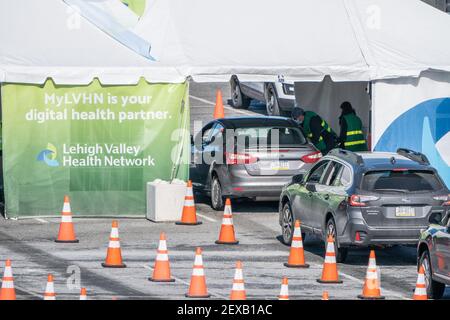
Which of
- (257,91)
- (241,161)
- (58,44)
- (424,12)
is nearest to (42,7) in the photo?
(58,44)

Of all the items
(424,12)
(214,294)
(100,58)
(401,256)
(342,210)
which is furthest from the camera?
(424,12)

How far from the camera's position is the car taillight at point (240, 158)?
84.4 feet

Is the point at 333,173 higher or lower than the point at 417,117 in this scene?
lower

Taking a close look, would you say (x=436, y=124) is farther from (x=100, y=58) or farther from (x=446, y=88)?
(x=100, y=58)

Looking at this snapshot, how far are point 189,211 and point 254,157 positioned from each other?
1.82m

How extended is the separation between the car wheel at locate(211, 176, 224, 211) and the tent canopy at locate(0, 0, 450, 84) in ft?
Result: 6.59

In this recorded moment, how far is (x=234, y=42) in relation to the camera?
86.0 feet

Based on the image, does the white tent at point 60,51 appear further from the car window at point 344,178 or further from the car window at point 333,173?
the car window at point 344,178

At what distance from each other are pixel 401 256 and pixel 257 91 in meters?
18.8

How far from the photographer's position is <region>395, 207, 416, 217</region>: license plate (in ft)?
65.4

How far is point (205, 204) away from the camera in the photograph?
27844 millimetres

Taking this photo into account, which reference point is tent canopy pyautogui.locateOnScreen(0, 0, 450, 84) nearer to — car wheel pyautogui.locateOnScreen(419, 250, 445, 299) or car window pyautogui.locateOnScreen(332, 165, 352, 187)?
car window pyautogui.locateOnScreen(332, 165, 352, 187)

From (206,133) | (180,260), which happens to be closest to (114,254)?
(180,260)

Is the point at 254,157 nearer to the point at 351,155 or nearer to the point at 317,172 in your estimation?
the point at 317,172
